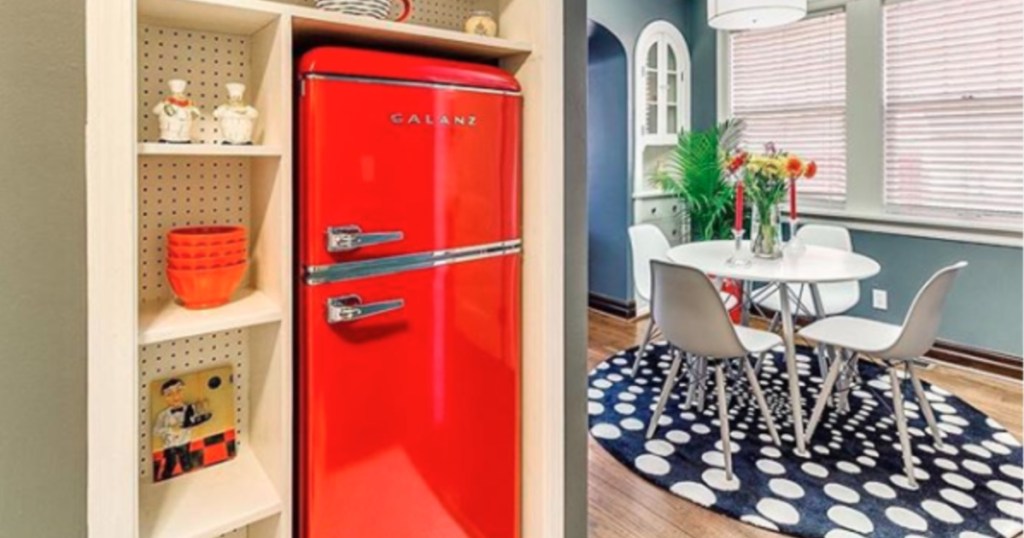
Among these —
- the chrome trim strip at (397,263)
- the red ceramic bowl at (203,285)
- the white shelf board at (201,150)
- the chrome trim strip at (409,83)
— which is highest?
the chrome trim strip at (409,83)

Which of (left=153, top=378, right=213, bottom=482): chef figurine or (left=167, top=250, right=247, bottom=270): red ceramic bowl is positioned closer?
(left=167, top=250, right=247, bottom=270): red ceramic bowl

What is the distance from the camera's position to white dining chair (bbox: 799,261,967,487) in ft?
7.70

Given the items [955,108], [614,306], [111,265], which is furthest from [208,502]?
[955,108]

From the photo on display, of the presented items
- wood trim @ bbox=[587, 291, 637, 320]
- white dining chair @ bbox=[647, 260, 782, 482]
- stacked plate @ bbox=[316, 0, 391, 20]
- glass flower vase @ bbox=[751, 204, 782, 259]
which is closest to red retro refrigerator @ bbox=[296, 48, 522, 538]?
stacked plate @ bbox=[316, 0, 391, 20]

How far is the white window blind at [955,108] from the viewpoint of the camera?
11.6 ft

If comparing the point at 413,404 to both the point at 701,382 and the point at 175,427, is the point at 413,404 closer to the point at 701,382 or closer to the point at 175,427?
the point at 175,427

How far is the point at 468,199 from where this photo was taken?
4.92 ft

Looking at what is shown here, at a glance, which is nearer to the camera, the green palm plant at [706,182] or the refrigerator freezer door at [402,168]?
the refrigerator freezer door at [402,168]

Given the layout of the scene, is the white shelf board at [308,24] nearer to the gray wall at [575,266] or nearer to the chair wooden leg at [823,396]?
the gray wall at [575,266]

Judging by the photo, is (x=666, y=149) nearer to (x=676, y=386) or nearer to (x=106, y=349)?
(x=676, y=386)

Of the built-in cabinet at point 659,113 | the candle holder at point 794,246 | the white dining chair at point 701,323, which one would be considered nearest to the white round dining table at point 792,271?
the candle holder at point 794,246

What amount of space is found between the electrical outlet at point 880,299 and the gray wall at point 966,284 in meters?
0.03

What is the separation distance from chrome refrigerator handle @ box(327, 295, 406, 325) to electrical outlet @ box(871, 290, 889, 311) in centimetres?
398

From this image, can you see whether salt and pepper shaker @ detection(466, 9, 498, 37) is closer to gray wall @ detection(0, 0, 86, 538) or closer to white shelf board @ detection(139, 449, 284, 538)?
gray wall @ detection(0, 0, 86, 538)
